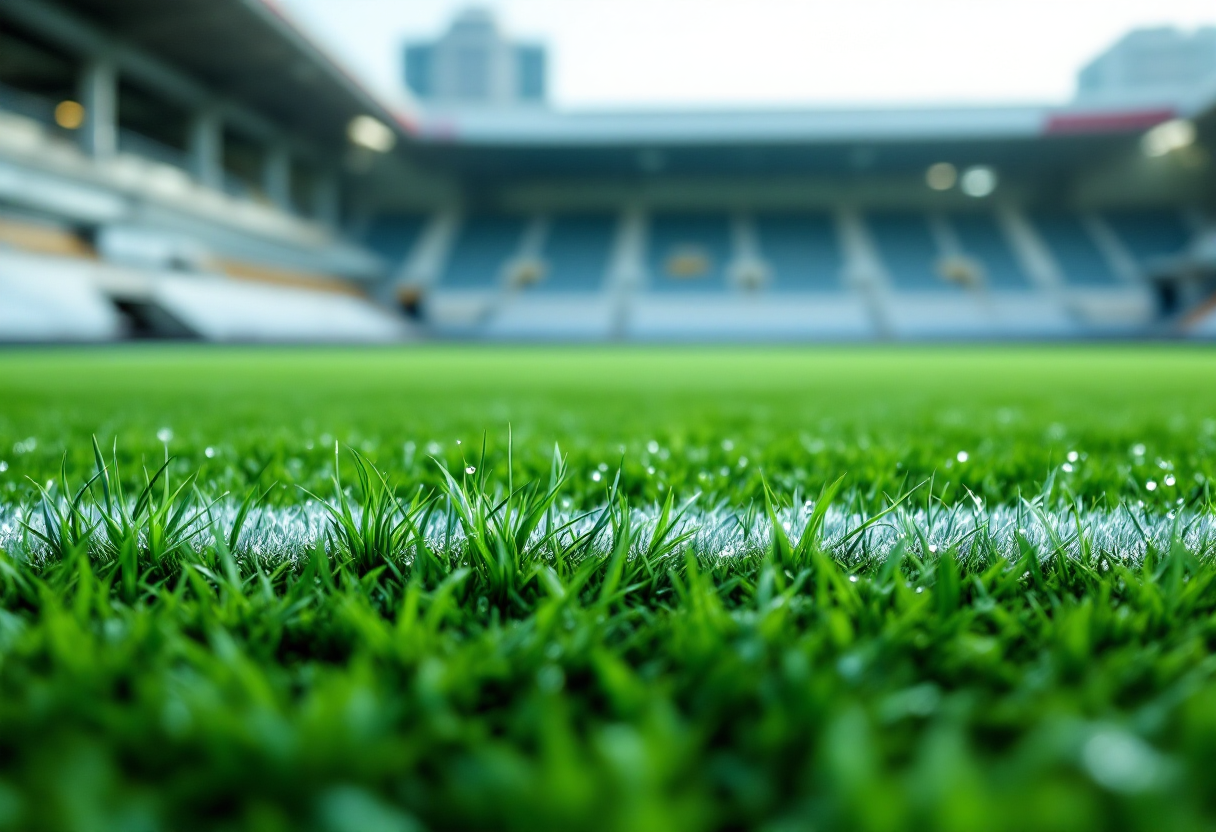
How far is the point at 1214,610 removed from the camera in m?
0.63

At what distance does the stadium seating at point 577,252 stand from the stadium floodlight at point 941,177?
43.4 ft

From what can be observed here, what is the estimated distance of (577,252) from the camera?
30.5m

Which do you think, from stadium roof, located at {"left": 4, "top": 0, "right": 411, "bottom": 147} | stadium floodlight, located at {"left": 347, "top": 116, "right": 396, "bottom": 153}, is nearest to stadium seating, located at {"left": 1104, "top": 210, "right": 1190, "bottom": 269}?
stadium roof, located at {"left": 4, "top": 0, "right": 411, "bottom": 147}

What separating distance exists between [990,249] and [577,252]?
54.0 ft

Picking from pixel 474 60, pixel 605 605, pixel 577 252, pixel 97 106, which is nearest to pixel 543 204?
pixel 577 252

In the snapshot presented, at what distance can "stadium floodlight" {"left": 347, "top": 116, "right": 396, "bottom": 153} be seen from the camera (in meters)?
24.6

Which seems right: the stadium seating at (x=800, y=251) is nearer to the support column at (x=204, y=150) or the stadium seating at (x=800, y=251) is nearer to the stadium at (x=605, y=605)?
the support column at (x=204, y=150)

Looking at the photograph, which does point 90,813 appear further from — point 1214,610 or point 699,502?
point 699,502

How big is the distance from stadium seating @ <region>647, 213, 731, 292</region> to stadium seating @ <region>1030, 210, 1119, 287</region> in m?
12.7

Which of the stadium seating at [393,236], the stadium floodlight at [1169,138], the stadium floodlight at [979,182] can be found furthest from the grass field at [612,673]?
the stadium floodlight at [979,182]

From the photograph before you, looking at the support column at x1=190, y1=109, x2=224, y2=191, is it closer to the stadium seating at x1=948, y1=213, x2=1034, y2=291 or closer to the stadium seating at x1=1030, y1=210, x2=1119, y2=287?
the stadium seating at x1=948, y1=213, x2=1034, y2=291

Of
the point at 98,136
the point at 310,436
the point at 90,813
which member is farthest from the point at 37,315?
the point at 90,813

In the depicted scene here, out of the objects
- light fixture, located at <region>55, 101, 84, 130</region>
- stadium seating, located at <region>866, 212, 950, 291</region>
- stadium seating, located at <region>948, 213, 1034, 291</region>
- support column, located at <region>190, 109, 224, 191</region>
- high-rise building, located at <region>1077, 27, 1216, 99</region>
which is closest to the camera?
light fixture, located at <region>55, 101, 84, 130</region>

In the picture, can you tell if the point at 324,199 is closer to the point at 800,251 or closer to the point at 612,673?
the point at 800,251
